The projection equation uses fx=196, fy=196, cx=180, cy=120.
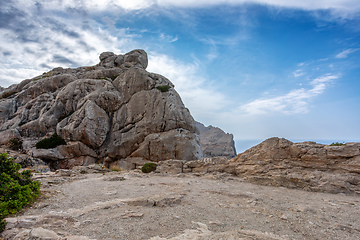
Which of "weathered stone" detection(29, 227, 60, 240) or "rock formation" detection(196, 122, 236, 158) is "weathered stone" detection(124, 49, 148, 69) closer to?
"rock formation" detection(196, 122, 236, 158)

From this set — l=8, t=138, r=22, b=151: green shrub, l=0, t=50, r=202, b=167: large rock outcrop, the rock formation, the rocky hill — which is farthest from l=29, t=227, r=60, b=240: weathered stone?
the rock formation

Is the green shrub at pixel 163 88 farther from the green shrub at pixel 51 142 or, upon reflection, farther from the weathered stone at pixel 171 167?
the weathered stone at pixel 171 167

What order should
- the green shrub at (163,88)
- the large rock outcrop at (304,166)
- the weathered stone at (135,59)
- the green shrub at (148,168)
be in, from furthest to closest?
the weathered stone at (135,59)
the green shrub at (163,88)
the green shrub at (148,168)
the large rock outcrop at (304,166)

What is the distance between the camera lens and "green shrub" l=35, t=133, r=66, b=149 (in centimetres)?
3038

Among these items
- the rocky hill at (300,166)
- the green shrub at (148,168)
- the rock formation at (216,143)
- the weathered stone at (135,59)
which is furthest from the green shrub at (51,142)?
the rock formation at (216,143)

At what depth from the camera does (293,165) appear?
514 inches

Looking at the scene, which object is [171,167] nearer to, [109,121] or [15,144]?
[109,121]

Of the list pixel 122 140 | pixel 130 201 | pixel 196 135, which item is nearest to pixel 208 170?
pixel 130 201

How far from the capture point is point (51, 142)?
30.9 metres

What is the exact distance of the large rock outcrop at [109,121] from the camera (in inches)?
1205

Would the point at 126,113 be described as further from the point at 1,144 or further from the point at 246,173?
the point at 246,173

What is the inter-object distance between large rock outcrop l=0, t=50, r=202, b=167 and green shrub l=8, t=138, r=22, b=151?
0.91 metres

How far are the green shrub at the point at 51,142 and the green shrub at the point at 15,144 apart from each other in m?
3.04

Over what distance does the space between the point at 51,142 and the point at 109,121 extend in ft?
30.3
